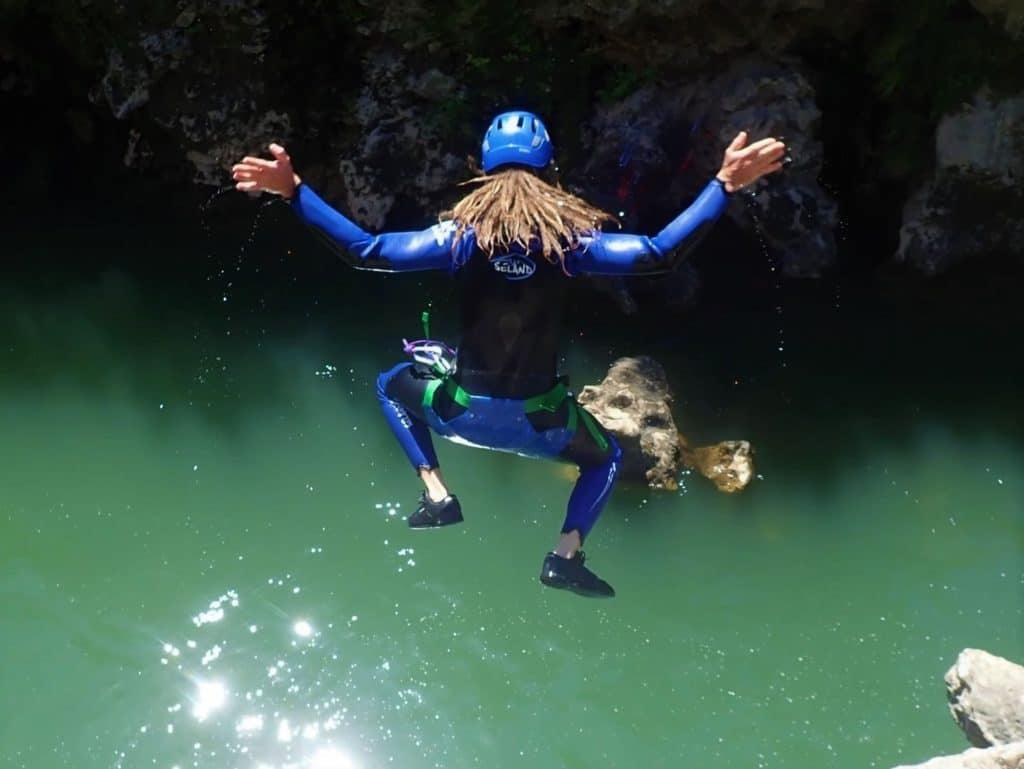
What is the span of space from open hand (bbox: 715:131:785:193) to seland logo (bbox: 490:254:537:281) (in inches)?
30.3

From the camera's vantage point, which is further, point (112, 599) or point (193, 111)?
point (193, 111)

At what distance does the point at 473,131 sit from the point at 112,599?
4726mm

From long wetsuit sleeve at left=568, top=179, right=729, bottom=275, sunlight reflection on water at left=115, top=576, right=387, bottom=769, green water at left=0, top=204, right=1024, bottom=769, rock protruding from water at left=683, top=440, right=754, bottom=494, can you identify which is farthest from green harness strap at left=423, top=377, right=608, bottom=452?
rock protruding from water at left=683, top=440, right=754, bottom=494

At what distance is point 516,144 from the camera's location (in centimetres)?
353

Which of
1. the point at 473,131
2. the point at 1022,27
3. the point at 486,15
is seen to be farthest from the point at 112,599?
the point at 1022,27

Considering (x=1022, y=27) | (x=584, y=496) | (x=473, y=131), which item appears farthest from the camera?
(x=473, y=131)

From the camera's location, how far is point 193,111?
8500 millimetres

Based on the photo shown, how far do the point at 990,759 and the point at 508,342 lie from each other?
2482 mm

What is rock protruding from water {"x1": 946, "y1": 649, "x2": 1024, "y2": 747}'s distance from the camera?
4188mm

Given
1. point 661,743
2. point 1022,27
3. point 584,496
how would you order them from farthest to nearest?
point 1022,27
point 661,743
point 584,496

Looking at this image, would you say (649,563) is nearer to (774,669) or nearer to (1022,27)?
(774,669)

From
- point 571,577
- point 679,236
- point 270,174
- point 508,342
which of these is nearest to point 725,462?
point 571,577

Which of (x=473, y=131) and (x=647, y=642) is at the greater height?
(x=473, y=131)

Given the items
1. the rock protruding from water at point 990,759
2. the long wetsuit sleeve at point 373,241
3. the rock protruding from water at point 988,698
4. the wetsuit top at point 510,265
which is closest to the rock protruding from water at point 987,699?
the rock protruding from water at point 988,698
